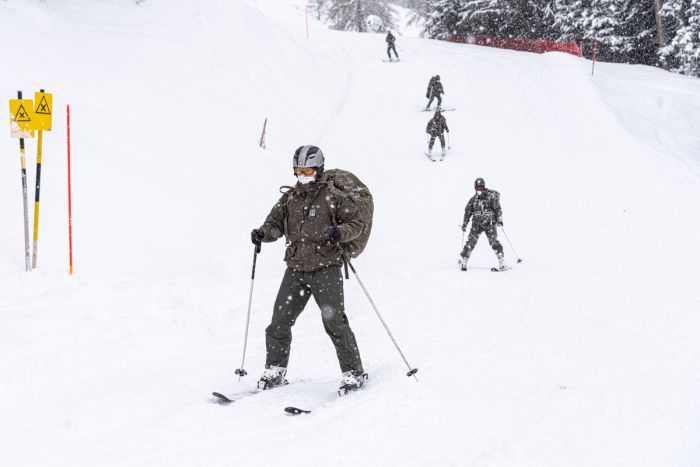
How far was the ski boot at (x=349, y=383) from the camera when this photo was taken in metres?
5.16

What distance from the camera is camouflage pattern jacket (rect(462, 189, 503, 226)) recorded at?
1127 cm

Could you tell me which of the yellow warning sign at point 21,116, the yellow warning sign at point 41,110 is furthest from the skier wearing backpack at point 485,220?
the yellow warning sign at point 21,116

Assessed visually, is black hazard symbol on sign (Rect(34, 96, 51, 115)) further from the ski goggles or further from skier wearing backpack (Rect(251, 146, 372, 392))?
the ski goggles

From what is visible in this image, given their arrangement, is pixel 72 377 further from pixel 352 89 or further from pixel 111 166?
pixel 352 89

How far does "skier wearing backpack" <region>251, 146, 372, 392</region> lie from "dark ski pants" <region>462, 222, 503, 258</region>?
20.2ft

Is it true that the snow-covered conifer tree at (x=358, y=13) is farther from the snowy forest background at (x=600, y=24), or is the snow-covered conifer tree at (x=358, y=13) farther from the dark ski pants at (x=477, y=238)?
the dark ski pants at (x=477, y=238)

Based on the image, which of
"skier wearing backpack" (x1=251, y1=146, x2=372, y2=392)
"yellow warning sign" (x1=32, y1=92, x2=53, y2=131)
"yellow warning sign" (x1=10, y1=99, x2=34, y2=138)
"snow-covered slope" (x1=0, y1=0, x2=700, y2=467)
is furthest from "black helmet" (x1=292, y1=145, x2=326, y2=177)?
"yellow warning sign" (x1=10, y1=99, x2=34, y2=138)

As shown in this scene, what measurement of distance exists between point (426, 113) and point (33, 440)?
23.3 meters

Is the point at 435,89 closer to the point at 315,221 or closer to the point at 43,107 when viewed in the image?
the point at 43,107

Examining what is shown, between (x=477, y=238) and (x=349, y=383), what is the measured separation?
6555 mm

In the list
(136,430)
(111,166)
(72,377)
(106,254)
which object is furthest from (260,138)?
(136,430)

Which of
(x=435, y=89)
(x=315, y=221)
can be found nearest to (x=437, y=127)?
(x=435, y=89)

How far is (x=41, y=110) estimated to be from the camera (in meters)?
8.12

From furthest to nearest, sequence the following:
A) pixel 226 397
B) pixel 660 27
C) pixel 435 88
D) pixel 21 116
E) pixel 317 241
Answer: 1. pixel 660 27
2. pixel 435 88
3. pixel 21 116
4. pixel 317 241
5. pixel 226 397
